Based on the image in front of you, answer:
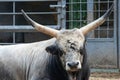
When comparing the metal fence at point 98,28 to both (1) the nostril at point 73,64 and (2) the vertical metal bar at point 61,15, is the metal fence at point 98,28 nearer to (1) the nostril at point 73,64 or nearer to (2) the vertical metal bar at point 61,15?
(2) the vertical metal bar at point 61,15

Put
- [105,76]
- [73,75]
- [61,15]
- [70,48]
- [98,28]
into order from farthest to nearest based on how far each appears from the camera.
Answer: [98,28] → [61,15] → [105,76] → [73,75] → [70,48]

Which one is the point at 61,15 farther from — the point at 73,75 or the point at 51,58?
the point at 73,75

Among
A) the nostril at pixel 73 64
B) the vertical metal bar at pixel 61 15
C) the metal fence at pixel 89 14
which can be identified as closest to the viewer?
the nostril at pixel 73 64

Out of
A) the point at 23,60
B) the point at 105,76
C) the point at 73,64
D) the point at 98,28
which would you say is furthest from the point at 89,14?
the point at 73,64

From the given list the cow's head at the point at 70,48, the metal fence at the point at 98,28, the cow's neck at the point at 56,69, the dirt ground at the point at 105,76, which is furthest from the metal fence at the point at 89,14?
the cow's head at the point at 70,48

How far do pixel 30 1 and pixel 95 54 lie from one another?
7.93 feet

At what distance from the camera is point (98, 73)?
13.8 m

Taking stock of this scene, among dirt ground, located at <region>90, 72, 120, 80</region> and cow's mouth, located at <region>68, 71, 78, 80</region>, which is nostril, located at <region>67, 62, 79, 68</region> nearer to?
cow's mouth, located at <region>68, 71, 78, 80</region>

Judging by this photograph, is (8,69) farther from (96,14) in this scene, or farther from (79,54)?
(96,14)

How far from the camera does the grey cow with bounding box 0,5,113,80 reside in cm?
750

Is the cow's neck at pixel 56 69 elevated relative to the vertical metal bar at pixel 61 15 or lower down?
lower down

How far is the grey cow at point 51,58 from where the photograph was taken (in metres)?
7.50

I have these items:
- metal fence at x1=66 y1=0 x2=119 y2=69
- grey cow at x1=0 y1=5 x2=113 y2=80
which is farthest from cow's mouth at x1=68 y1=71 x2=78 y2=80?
metal fence at x1=66 y1=0 x2=119 y2=69

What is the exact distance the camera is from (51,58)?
8266 mm
